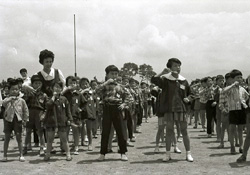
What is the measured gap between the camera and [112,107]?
802 centimetres

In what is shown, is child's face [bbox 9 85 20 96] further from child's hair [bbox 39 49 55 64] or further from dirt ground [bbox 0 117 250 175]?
dirt ground [bbox 0 117 250 175]

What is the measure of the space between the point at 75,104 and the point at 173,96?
9.77 ft

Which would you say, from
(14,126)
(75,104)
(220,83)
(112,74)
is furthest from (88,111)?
(220,83)

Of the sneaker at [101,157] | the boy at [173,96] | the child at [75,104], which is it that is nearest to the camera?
the boy at [173,96]

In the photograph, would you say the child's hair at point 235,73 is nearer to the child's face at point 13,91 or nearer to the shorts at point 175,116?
the shorts at point 175,116

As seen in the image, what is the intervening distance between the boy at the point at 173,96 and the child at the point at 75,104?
8.02ft

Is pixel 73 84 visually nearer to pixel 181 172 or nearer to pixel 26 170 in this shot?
pixel 26 170

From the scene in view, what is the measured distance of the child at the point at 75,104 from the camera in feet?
29.6

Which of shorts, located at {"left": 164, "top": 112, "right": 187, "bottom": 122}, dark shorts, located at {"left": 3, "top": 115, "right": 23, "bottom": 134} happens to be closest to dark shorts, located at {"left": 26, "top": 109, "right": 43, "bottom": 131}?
dark shorts, located at {"left": 3, "top": 115, "right": 23, "bottom": 134}

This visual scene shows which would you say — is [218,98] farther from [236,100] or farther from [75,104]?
[75,104]

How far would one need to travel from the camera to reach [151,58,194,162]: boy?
7.65 m

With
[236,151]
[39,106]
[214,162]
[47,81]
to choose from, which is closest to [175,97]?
[214,162]

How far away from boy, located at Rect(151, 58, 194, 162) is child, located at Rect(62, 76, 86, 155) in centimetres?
244

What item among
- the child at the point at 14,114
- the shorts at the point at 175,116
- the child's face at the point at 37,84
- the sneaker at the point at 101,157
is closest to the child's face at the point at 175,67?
the shorts at the point at 175,116
